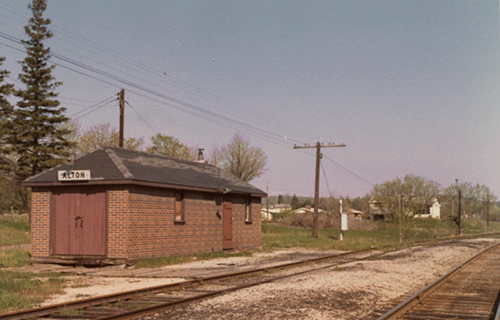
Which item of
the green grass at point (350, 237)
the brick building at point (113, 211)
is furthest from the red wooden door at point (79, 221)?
the green grass at point (350, 237)

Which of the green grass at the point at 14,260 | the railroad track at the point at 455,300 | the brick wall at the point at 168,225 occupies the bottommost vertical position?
the green grass at the point at 14,260

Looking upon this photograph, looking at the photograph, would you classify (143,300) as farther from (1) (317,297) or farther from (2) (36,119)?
(2) (36,119)

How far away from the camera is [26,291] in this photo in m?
11.7

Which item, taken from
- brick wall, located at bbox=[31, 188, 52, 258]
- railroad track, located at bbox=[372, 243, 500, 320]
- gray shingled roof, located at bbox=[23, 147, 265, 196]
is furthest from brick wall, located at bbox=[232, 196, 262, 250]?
railroad track, located at bbox=[372, 243, 500, 320]

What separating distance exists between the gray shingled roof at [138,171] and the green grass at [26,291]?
16.4ft

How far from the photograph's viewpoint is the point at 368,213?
10250 centimetres

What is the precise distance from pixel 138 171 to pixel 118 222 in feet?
7.92

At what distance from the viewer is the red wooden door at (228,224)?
81.4 feet

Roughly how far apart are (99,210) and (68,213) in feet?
4.82

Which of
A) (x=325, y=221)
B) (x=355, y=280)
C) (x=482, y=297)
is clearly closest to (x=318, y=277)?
(x=355, y=280)

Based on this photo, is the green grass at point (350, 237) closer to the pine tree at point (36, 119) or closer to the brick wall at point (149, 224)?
the brick wall at point (149, 224)

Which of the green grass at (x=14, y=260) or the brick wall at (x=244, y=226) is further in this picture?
the brick wall at (x=244, y=226)

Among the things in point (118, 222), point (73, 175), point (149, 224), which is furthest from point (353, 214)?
point (73, 175)

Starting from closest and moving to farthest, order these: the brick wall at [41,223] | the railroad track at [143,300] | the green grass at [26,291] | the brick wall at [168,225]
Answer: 1. the railroad track at [143,300]
2. the green grass at [26,291]
3. the brick wall at [168,225]
4. the brick wall at [41,223]
